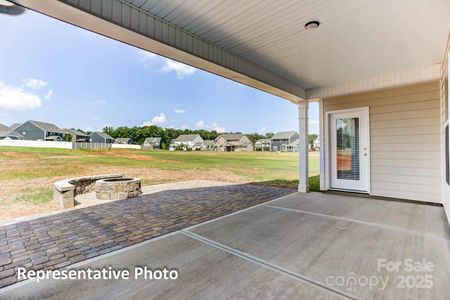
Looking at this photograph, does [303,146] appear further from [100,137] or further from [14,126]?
[100,137]

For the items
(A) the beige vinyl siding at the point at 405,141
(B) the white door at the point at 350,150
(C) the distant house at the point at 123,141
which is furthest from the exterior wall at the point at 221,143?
(A) the beige vinyl siding at the point at 405,141

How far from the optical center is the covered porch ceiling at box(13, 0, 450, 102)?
2512 mm

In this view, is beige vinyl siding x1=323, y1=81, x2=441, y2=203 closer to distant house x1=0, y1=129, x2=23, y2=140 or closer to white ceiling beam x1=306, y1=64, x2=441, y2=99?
white ceiling beam x1=306, y1=64, x2=441, y2=99

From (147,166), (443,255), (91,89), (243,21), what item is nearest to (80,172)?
(147,166)

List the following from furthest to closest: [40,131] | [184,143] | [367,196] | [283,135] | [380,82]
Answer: [283,135] → [184,143] → [40,131] → [367,196] → [380,82]

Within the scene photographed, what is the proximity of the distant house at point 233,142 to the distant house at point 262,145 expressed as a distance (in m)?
1.11

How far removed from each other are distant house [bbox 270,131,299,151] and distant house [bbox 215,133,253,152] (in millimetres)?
3244

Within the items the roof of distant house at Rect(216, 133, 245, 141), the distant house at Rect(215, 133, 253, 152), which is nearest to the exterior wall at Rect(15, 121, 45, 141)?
the distant house at Rect(215, 133, 253, 152)

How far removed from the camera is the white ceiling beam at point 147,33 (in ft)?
7.39

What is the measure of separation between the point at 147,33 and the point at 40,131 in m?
10.1

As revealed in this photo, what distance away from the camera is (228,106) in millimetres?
32875

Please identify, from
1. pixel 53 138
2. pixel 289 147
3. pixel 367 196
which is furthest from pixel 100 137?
pixel 289 147

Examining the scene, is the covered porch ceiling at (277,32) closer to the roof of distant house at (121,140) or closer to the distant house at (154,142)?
the roof of distant house at (121,140)

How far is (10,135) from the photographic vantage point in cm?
881
